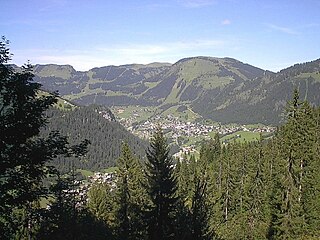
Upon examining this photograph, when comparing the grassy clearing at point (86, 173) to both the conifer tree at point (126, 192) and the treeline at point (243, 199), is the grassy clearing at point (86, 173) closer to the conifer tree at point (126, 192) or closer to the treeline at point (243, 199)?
the treeline at point (243, 199)

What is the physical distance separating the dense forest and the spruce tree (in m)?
0.07

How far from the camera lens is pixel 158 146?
977 inches

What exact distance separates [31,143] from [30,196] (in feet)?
6.07

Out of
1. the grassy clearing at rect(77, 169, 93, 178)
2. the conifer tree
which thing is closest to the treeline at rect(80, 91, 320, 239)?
the conifer tree

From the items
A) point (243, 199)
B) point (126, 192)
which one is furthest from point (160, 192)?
point (243, 199)

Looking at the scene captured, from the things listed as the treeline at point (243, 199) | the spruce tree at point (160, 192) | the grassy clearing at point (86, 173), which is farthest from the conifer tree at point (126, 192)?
the grassy clearing at point (86, 173)

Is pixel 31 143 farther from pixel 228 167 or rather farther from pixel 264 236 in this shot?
pixel 228 167

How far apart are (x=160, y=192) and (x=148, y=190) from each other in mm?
1133

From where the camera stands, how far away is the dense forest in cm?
1147

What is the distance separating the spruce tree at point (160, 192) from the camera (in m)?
22.9

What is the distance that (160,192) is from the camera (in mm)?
23359

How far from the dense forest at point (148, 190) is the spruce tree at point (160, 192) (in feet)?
0.22

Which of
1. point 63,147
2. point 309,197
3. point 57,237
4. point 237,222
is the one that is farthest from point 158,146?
point 237,222

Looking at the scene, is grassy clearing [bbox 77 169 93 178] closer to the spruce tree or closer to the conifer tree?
the conifer tree
